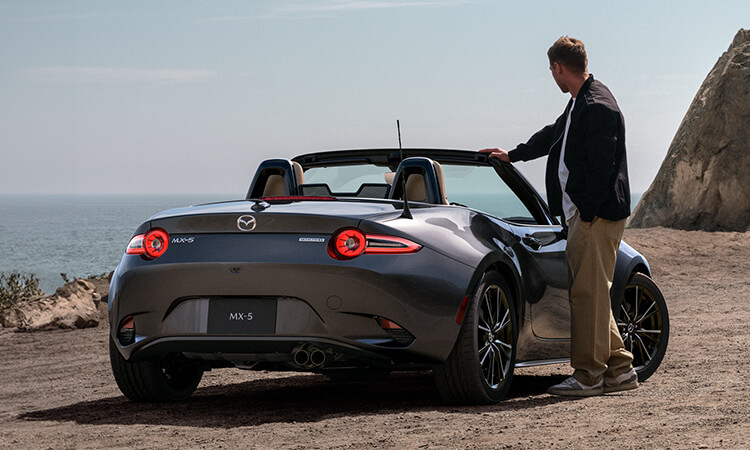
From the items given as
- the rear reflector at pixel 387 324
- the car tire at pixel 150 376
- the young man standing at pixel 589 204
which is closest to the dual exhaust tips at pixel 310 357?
the rear reflector at pixel 387 324

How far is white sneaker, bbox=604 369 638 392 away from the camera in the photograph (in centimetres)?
712

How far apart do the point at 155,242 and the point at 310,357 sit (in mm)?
1092

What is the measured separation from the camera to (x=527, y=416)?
19.5ft

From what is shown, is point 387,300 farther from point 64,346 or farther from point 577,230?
point 64,346

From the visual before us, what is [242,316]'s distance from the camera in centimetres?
593

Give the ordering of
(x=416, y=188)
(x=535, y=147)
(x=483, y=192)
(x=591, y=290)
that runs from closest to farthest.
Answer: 1. (x=416, y=188)
2. (x=591, y=290)
3. (x=483, y=192)
4. (x=535, y=147)

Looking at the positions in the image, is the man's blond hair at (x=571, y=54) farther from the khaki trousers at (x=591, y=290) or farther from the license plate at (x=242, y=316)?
the license plate at (x=242, y=316)

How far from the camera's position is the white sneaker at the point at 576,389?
22.9 feet

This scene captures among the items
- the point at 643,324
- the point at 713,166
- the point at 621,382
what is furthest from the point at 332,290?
the point at 713,166

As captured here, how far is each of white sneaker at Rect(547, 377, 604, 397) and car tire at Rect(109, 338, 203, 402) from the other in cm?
223

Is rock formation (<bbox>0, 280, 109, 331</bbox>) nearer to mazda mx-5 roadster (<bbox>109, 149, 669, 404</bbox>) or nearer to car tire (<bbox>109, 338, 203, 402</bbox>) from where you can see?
car tire (<bbox>109, 338, 203, 402</bbox>)

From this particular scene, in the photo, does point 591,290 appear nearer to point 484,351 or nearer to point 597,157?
point 597,157

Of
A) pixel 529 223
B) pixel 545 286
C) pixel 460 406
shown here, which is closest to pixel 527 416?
pixel 460 406

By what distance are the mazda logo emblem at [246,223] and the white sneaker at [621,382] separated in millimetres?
2584
